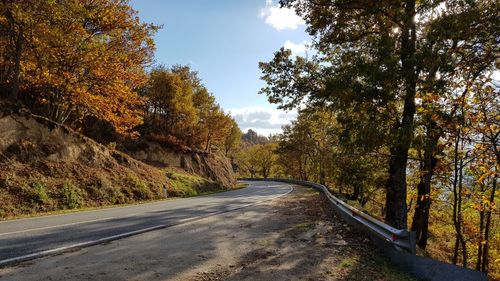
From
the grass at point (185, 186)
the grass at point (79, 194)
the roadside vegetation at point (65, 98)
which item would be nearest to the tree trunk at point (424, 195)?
the grass at point (79, 194)

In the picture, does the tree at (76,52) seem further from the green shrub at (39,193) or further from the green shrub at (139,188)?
the green shrub at (39,193)

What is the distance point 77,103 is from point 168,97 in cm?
1559

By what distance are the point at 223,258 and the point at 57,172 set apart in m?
13.4

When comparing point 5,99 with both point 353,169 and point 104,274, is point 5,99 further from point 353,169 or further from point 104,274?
point 353,169

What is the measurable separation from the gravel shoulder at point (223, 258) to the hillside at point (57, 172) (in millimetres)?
8272

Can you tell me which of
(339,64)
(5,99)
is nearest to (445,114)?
(339,64)

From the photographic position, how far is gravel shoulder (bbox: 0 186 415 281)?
5449 millimetres

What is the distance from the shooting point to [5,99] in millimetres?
16703

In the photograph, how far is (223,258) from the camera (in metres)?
6.56

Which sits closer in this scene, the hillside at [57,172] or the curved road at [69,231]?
the curved road at [69,231]

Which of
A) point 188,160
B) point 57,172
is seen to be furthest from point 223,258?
point 188,160

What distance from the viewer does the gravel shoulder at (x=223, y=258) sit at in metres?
5.45

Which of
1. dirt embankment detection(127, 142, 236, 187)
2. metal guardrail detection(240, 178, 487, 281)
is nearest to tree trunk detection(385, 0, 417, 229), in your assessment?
metal guardrail detection(240, 178, 487, 281)

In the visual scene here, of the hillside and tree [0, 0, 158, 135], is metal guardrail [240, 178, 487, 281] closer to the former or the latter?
the hillside
